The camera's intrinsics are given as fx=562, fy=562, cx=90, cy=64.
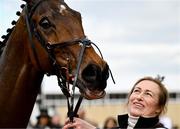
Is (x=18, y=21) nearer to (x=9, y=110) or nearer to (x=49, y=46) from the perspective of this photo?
(x=49, y=46)

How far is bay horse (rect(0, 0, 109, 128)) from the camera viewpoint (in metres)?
4.72

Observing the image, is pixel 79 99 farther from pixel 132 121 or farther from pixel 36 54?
pixel 36 54

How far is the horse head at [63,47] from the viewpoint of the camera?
4.53 meters

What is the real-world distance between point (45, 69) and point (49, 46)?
22 centimetres

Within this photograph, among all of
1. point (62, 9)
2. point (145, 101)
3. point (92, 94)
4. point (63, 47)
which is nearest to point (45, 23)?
point (62, 9)

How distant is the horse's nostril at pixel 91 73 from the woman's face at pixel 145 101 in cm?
36

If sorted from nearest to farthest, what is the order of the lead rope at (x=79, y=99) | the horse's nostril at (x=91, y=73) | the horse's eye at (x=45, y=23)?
1. the lead rope at (x=79, y=99)
2. the horse's nostril at (x=91, y=73)
3. the horse's eye at (x=45, y=23)

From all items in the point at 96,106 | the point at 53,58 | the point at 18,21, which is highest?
the point at 18,21

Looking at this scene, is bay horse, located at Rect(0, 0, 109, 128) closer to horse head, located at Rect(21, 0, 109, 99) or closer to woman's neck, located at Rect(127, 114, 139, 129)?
horse head, located at Rect(21, 0, 109, 99)

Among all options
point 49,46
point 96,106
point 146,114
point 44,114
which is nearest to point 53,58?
point 49,46

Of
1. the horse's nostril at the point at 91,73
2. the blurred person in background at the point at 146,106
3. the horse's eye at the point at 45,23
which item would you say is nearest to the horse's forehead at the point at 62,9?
the horse's eye at the point at 45,23

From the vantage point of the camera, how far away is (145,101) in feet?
14.9

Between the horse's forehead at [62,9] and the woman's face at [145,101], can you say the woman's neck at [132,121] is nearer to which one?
the woman's face at [145,101]

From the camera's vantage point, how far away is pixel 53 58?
15.8 feet
